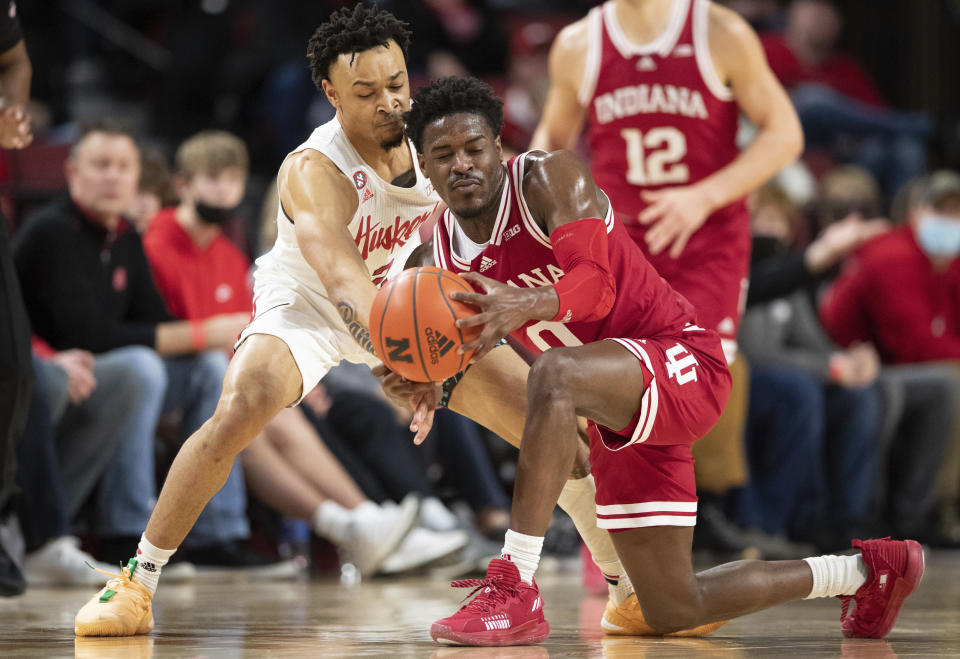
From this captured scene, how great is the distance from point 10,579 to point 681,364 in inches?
94.8

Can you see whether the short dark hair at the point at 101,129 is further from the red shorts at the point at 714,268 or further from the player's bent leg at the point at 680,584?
the player's bent leg at the point at 680,584

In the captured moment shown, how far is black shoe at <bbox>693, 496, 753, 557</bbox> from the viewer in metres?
6.24

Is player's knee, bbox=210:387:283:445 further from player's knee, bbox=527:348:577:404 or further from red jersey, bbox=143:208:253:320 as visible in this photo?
red jersey, bbox=143:208:253:320

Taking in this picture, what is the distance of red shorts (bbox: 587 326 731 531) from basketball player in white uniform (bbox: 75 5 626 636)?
0.32m

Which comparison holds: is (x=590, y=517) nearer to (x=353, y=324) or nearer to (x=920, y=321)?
(x=353, y=324)

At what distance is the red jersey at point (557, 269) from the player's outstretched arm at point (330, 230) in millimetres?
295

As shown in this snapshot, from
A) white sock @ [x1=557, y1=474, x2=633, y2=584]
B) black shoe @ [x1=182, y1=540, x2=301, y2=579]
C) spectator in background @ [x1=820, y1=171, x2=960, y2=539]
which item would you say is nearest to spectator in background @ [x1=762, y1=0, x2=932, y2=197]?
spectator in background @ [x1=820, y1=171, x2=960, y2=539]

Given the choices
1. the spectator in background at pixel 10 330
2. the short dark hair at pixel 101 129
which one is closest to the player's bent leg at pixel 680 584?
the spectator in background at pixel 10 330

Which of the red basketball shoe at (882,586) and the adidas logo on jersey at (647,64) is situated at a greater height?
the adidas logo on jersey at (647,64)

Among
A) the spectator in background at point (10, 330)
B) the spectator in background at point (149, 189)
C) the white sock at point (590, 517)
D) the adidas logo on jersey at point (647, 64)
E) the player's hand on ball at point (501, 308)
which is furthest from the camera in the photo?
the spectator in background at point (149, 189)

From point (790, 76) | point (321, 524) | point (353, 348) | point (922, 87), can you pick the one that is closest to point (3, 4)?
point (353, 348)

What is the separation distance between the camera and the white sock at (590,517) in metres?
3.62

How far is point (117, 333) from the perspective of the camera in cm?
537

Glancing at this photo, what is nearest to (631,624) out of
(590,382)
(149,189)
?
(590,382)
